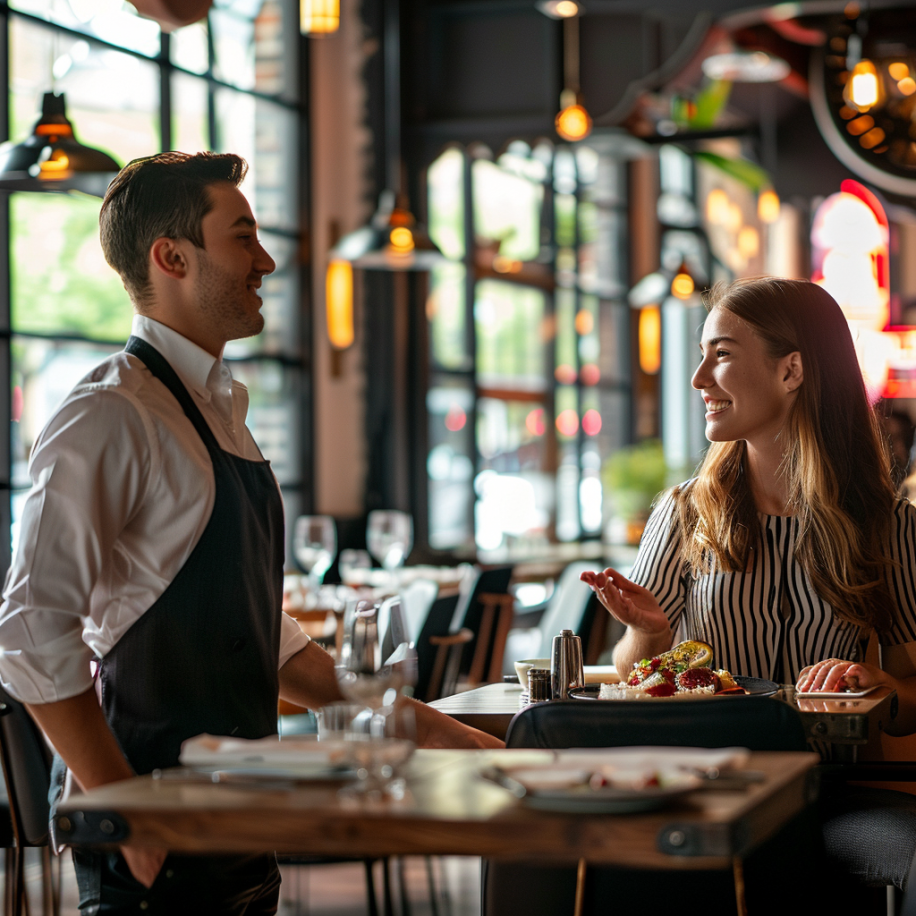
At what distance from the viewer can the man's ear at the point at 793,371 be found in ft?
8.45

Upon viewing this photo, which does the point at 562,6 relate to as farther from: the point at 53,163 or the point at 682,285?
the point at 682,285

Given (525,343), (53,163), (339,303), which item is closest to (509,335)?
(525,343)

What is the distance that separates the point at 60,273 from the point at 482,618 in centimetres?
224

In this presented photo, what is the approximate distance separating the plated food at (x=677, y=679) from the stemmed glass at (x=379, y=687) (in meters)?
0.58

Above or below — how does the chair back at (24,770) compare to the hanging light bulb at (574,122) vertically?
below

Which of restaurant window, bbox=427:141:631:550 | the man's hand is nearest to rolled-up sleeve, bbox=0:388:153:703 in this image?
the man's hand

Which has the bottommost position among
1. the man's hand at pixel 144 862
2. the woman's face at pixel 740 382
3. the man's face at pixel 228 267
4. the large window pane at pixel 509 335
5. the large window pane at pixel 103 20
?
the man's hand at pixel 144 862

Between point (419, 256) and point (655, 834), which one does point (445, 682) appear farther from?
point (655, 834)

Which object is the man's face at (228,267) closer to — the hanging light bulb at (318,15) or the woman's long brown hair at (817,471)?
the woman's long brown hair at (817,471)

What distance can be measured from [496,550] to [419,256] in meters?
4.02

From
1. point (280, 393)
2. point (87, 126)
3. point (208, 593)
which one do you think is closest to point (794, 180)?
point (280, 393)

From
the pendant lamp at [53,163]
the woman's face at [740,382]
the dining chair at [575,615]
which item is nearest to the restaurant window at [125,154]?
the pendant lamp at [53,163]

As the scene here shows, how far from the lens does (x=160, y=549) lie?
1753 mm

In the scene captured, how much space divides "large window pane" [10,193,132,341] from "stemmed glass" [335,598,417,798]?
4062 millimetres
